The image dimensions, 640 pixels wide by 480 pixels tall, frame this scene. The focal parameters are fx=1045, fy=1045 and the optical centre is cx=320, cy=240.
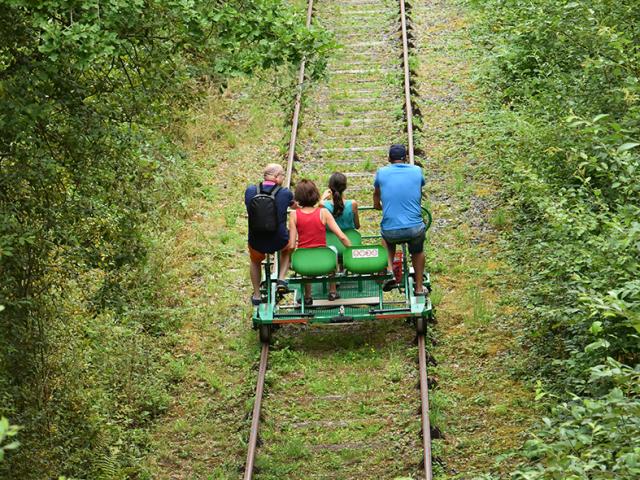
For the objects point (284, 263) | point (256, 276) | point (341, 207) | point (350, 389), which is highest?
point (341, 207)

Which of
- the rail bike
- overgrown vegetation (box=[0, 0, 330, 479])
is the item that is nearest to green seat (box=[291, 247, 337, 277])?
the rail bike

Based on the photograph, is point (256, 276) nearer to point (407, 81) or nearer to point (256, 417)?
point (256, 417)

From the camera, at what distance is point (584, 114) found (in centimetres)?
1123

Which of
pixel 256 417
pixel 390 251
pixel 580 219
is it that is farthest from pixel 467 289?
pixel 580 219

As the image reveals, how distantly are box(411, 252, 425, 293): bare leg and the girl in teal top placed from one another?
2.65ft

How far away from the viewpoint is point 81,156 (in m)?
9.19

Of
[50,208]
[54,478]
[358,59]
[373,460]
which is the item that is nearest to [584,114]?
[373,460]

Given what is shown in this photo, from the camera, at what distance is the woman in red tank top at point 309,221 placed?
39.1ft

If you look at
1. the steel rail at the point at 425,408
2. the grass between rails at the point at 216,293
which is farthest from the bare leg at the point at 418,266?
the grass between rails at the point at 216,293

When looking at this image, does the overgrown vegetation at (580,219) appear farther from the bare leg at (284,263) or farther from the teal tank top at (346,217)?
the bare leg at (284,263)

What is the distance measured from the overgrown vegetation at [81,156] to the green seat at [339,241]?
272 cm

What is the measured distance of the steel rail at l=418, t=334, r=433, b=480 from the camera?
9.76 m

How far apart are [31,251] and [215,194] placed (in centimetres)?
758

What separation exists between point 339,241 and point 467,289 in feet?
6.92
